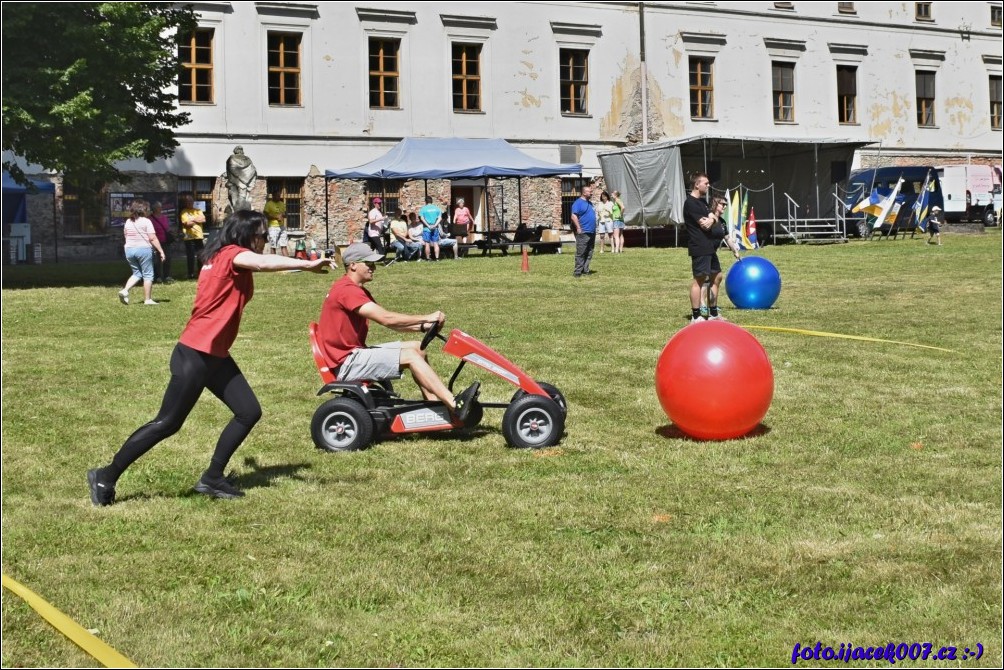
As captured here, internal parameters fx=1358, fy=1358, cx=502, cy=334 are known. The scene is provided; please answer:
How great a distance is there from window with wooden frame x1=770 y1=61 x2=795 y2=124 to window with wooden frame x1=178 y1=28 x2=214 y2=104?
2061cm

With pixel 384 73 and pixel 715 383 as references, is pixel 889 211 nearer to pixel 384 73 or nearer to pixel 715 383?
pixel 384 73

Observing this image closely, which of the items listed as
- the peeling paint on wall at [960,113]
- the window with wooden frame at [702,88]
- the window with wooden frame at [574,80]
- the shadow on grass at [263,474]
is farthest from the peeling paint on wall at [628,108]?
the shadow on grass at [263,474]

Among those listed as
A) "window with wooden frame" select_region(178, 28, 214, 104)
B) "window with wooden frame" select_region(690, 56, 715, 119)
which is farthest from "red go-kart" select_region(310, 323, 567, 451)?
"window with wooden frame" select_region(690, 56, 715, 119)

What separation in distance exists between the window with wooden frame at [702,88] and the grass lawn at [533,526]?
113ft

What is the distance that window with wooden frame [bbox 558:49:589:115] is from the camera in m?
44.8

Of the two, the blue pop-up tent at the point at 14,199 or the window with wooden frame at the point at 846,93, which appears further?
the window with wooden frame at the point at 846,93

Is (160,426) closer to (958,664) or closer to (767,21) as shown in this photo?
(958,664)

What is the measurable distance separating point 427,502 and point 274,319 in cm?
1103

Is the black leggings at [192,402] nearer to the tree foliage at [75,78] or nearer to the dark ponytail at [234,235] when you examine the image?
the dark ponytail at [234,235]

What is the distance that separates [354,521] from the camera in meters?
7.14

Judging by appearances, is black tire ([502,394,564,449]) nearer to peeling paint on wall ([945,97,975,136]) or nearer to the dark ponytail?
the dark ponytail

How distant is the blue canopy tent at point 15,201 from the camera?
3581 cm

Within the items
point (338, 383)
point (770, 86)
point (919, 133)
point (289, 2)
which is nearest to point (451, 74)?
point (289, 2)

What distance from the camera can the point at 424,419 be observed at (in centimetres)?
936
